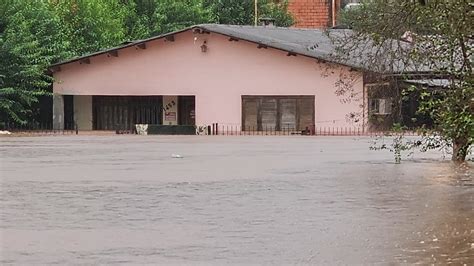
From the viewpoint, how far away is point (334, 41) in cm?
2527

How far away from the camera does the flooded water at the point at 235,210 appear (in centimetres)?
1228

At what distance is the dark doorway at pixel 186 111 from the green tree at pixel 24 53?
590cm

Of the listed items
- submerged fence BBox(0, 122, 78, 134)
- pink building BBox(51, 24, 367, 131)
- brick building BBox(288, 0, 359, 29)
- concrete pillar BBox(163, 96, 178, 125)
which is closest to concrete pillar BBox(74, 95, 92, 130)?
pink building BBox(51, 24, 367, 131)

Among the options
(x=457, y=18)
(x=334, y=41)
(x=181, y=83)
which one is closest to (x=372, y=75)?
(x=334, y=41)

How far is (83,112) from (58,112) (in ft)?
4.69

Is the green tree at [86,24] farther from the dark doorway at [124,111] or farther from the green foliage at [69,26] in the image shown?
the dark doorway at [124,111]

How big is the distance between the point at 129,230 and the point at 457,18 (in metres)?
6.73

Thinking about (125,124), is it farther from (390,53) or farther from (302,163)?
(390,53)

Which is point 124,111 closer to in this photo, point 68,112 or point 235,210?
point 68,112

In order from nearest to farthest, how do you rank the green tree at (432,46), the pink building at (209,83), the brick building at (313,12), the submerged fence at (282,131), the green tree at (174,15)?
the green tree at (432,46) → the submerged fence at (282,131) → the pink building at (209,83) → the green tree at (174,15) → the brick building at (313,12)

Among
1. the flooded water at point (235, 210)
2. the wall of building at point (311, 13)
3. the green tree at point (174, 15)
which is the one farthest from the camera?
the wall of building at point (311, 13)

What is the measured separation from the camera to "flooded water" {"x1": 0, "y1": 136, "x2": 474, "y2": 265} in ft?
40.3

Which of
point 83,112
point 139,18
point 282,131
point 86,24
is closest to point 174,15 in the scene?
point 139,18

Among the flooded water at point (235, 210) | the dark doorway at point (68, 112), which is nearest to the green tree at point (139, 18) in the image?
the dark doorway at point (68, 112)
